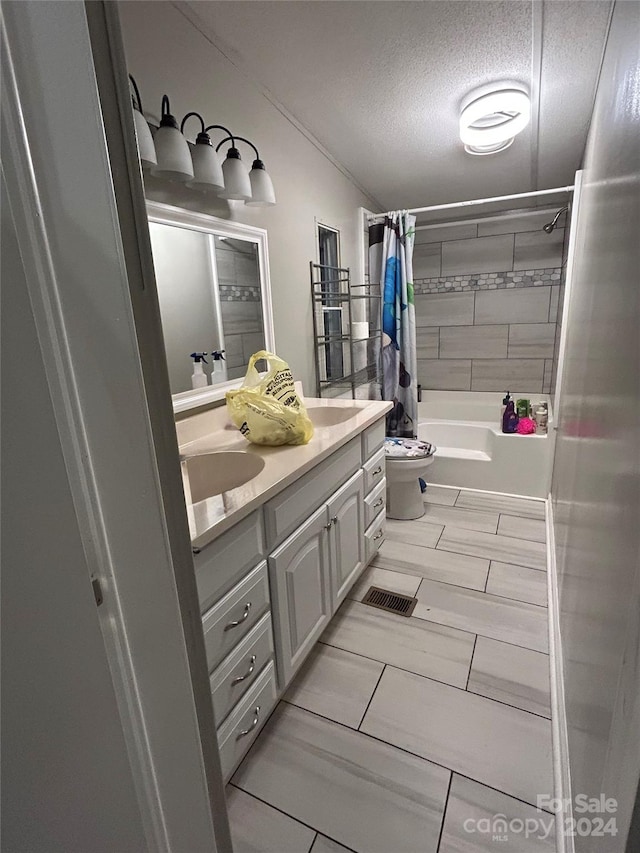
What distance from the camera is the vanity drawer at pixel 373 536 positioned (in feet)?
6.68

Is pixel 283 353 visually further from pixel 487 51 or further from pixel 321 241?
pixel 487 51

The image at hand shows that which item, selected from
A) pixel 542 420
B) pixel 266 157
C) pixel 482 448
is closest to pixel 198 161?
pixel 266 157

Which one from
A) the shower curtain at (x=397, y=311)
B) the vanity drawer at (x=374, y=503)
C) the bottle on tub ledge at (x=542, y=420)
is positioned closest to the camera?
the vanity drawer at (x=374, y=503)

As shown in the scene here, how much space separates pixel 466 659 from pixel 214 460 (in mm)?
1261

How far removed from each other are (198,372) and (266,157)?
1.08 meters

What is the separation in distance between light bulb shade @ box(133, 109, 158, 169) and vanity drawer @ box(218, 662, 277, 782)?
1628 millimetres

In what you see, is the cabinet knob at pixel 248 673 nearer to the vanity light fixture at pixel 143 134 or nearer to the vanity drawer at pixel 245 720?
the vanity drawer at pixel 245 720

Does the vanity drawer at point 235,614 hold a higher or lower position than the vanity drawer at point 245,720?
higher

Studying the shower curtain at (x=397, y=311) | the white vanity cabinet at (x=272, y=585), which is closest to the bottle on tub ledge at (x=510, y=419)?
the shower curtain at (x=397, y=311)

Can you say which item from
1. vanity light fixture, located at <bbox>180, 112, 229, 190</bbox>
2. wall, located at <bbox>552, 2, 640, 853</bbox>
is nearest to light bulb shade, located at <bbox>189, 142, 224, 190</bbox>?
vanity light fixture, located at <bbox>180, 112, 229, 190</bbox>

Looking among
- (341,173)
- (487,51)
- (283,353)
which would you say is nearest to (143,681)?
(283,353)

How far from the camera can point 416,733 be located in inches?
54.1

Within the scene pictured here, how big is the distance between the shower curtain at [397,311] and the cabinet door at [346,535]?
4.46ft

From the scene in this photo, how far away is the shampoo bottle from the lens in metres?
1.66
